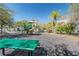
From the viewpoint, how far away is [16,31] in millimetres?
2320

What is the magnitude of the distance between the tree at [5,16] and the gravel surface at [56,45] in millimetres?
235

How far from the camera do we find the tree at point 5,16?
7.56 ft

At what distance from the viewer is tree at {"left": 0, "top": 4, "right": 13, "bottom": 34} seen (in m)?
2.30

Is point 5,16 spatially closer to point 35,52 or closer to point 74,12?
point 35,52

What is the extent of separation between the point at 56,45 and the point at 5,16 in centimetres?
70

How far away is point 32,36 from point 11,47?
0.28 metres

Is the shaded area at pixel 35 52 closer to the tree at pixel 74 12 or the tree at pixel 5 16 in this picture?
the tree at pixel 5 16

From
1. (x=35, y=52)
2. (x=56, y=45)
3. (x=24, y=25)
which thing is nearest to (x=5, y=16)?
(x=24, y=25)

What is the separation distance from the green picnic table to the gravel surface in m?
0.05

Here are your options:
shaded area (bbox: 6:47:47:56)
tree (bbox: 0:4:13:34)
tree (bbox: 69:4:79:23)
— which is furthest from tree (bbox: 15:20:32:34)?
tree (bbox: 69:4:79:23)

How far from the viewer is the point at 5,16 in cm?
232

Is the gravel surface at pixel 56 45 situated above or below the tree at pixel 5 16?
below

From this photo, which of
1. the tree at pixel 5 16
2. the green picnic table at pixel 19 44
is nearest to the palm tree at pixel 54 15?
the green picnic table at pixel 19 44

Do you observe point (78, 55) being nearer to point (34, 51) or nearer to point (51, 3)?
point (34, 51)
